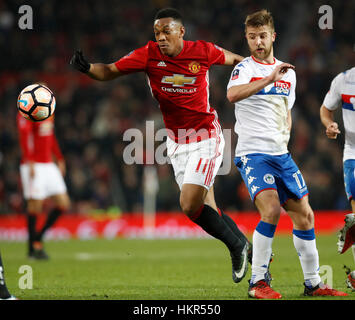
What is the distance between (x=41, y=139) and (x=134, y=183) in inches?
221

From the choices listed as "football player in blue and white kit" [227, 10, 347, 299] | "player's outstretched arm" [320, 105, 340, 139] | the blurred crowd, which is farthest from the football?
the blurred crowd

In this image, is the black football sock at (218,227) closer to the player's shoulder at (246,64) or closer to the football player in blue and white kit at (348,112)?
the football player in blue and white kit at (348,112)

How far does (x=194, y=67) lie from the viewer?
643 cm

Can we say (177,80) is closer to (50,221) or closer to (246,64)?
(246,64)

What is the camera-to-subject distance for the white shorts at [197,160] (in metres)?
6.31

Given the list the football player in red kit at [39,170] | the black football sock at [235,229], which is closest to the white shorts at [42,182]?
the football player in red kit at [39,170]

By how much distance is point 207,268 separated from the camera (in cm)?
850

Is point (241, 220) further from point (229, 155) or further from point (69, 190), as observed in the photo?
point (69, 190)

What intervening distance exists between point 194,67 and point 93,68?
1.06 meters

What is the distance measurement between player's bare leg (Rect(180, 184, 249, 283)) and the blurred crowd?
9.01m

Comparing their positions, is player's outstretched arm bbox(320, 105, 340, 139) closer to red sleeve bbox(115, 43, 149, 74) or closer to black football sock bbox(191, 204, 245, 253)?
black football sock bbox(191, 204, 245, 253)

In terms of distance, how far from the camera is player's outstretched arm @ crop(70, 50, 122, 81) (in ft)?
18.8

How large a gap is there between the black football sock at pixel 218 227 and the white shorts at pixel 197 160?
0.82 ft
